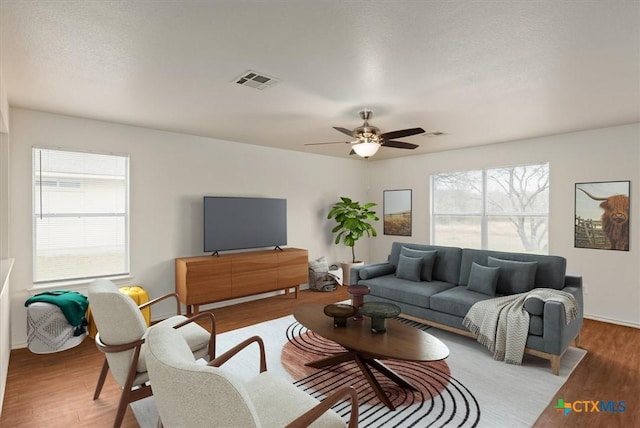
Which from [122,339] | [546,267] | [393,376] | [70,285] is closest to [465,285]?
[546,267]

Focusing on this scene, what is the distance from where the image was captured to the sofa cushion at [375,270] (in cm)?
487

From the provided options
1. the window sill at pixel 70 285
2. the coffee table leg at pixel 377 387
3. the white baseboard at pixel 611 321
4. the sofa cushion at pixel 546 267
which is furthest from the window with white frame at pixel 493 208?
the window sill at pixel 70 285

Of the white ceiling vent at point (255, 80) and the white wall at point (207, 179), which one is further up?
the white ceiling vent at point (255, 80)

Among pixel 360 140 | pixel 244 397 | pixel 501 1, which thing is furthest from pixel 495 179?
pixel 244 397

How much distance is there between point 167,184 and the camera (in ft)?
15.8

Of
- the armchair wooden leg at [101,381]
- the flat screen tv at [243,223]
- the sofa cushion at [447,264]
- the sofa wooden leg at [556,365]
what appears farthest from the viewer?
the flat screen tv at [243,223]

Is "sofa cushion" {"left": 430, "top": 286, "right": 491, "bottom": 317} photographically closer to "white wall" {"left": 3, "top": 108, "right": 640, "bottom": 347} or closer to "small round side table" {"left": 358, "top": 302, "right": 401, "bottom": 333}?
"small round side table" {"left": 358, "top": 302, "right": 401, "bottom": 333}

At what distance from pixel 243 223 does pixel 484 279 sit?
351 cm

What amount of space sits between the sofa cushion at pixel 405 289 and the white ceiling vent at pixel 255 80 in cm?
291

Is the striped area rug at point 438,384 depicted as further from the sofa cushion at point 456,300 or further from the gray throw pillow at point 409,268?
the gray throw pillow at point 409,268

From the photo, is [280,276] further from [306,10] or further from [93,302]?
[306,10]

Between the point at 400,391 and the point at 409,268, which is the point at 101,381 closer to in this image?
the point at 400,391

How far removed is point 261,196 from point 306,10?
163 inches

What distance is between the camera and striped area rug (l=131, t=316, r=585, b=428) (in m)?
2.42
